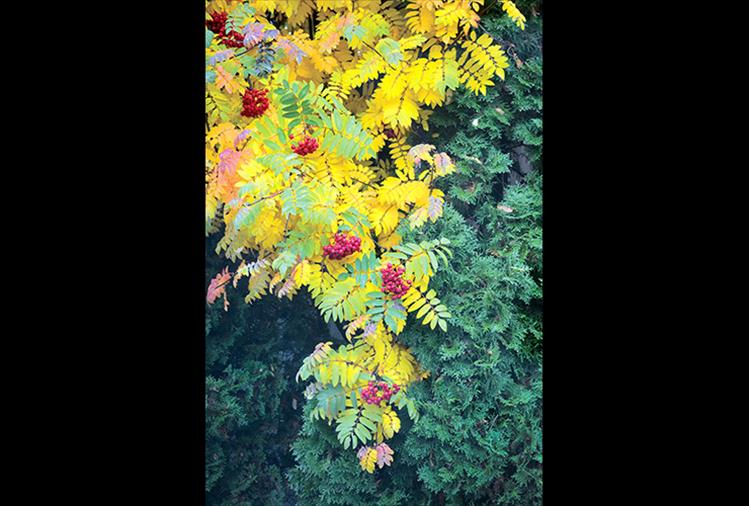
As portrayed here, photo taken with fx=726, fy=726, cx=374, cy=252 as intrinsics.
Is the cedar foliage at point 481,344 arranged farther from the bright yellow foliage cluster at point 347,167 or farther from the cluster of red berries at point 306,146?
the cluster of red berries at point 306,146

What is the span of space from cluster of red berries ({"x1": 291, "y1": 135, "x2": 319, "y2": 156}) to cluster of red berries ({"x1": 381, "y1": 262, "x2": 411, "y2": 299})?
1.43 ft

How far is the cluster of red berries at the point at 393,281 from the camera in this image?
2.29 meters

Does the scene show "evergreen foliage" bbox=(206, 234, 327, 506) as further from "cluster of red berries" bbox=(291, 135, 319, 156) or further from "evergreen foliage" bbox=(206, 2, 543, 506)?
"cluster of red berries" bbox=(291, 135, 319, 156)

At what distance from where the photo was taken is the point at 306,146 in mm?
2281

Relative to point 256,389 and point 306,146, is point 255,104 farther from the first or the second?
point 256,389

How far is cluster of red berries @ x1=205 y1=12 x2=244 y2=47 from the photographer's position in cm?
233

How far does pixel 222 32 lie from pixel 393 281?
0.97 metres

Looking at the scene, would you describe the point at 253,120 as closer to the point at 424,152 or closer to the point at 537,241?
the point at 424,152

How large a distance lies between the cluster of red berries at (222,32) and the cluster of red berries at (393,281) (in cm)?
87
